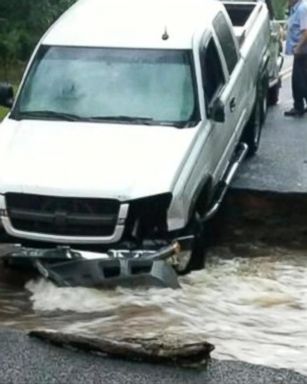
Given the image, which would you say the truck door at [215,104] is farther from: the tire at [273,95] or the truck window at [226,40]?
the tire at [273,95]

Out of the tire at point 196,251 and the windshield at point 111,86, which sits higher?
the windshield at point 111,86

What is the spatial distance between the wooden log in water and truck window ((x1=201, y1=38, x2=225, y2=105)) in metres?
3.91

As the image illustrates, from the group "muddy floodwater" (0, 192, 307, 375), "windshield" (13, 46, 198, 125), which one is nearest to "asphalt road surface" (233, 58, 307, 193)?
"windshield" (13, 46, 198, 125)

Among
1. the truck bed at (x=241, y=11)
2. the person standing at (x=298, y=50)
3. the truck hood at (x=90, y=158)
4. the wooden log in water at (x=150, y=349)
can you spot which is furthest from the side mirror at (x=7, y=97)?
the person standing at (x=298, y=50)

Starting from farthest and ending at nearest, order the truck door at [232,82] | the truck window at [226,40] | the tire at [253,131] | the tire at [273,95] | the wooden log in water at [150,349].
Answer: the tire at [273,95]
the tire at [253,131]
the truck window at [226,40]
the truck door at [232,82]
the wooden log in water at [150,349]

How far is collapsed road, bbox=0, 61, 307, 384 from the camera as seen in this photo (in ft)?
21.9

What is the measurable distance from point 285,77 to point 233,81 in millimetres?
10664

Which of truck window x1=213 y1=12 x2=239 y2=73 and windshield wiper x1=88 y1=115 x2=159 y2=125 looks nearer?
windshield wiper x1=88 y1=115 x2=159 y2=125

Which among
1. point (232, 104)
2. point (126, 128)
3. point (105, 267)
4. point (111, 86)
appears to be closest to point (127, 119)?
point (126, 128)

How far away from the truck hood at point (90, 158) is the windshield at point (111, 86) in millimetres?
241

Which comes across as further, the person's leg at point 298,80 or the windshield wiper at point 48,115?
the person's leg at point 298,80

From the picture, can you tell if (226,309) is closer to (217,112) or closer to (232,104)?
(217,112)

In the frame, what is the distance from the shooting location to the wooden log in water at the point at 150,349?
22.2ft

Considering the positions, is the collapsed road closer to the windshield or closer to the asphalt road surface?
the asphalt road surface
